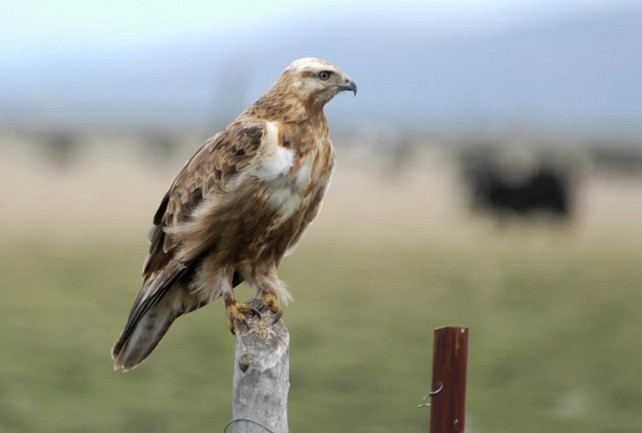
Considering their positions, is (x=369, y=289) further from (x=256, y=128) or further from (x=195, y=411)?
(x=256, y=128)

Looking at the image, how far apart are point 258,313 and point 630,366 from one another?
31.8ft

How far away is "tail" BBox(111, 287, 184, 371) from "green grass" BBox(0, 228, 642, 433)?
5591mm

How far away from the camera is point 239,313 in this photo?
727 centimetres

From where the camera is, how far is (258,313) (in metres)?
7.20

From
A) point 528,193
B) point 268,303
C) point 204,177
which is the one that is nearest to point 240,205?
point 204,177

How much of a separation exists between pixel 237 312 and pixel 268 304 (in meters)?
0.19

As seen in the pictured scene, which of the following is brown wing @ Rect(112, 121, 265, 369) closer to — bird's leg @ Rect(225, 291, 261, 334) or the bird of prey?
the bird of prey

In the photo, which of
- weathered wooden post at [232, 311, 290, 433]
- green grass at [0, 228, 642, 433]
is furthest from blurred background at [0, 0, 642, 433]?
weathered wooden post at [232, 311, 290, 433]

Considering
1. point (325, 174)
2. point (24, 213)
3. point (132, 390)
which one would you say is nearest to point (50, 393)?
point (132, 390)

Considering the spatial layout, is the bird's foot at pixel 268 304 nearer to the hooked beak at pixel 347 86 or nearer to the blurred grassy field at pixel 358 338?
the hooked beak at pixel 347 86

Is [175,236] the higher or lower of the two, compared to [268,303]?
higher

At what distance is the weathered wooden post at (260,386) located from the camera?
618 centimetres

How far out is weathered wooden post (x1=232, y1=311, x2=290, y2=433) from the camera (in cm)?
618

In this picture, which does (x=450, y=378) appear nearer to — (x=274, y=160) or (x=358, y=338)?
(x=274, y=160)
